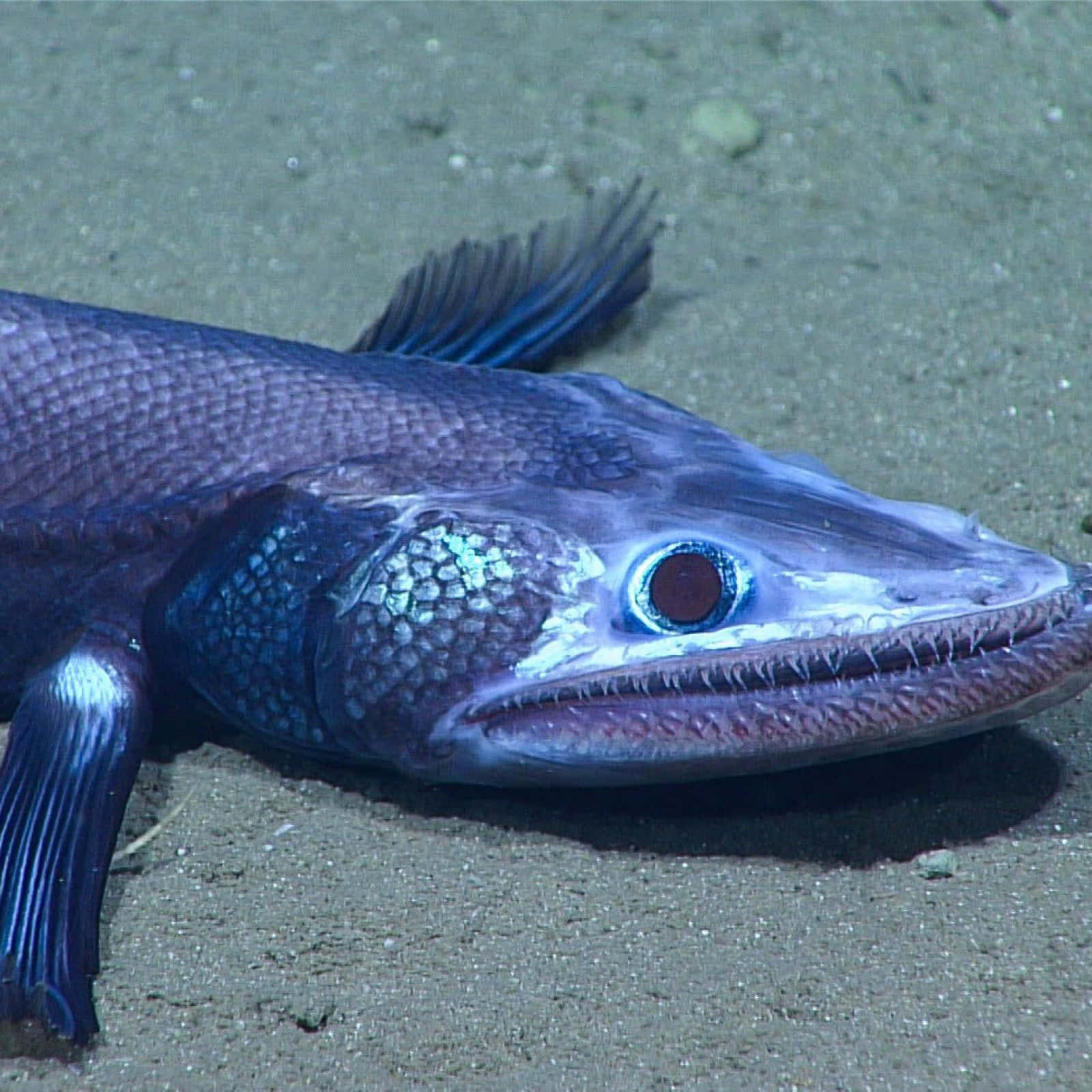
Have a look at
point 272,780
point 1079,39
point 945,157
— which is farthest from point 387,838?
point 1079,39

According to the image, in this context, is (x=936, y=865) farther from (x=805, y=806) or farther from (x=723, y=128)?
(x=723, y=128)

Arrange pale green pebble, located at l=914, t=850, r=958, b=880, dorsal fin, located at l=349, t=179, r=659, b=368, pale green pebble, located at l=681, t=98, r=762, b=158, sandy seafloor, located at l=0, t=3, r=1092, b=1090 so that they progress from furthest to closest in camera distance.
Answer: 1. pale green pebble, located at l=681, t=98, r=762, b=158
2. dorsal fin, located at l=349, t=179, r=659, b=368
3. pale green pebble, located at l=914, t=850, r=958, b=880
4. sandy seafloor, located at l=0, t=3, r=1092, b=1090

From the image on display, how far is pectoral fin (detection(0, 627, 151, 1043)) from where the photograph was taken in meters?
2.47

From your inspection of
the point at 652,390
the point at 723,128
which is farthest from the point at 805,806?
the point at 723,128

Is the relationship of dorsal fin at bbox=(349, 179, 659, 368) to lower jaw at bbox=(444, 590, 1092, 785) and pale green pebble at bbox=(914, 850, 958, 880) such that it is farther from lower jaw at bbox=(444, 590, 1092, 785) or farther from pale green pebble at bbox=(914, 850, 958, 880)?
pale green pebble at bbox=(914, 850, 958, 880)

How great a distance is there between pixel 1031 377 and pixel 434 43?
2.92 metres

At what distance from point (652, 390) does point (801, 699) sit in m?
1.79

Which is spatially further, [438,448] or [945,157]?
[945,157]

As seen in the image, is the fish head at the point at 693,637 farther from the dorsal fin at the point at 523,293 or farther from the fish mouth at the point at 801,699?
the dorsal fin at the point at 523,293

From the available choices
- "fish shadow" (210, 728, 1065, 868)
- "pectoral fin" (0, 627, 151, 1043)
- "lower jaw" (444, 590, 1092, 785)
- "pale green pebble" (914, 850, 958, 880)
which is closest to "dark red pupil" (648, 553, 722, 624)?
"lower jaw" (444, 590, 1092, 785)

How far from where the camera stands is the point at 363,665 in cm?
260

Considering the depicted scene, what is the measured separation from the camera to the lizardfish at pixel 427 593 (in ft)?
8.27

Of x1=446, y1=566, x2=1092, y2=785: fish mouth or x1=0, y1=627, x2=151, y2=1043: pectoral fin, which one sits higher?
x1=446, y1=566, x2=1092, y2=785: fish mouth

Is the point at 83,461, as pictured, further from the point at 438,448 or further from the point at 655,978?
the point at 655,978
